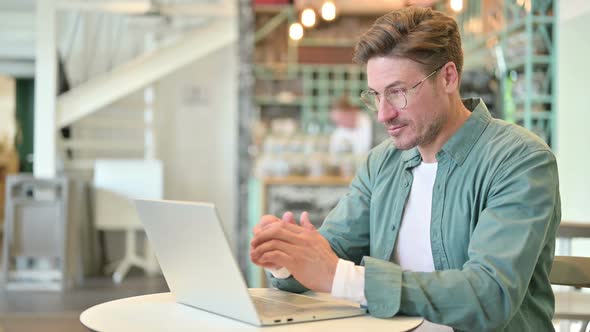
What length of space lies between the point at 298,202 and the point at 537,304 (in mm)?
4683

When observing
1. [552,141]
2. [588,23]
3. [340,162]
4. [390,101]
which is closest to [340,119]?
[340,162]

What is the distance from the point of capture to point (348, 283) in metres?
1.64

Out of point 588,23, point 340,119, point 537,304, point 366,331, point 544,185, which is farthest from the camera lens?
point 340,119

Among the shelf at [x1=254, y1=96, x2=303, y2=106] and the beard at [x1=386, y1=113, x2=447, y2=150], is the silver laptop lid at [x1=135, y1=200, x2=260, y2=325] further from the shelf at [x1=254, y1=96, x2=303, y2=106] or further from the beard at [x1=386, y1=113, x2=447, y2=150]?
the shelf at [x1=254, y1=96, x2=303, y2=106]

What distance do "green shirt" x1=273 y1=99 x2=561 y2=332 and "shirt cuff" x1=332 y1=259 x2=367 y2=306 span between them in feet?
0.06

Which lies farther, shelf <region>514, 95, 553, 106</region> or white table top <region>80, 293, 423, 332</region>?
shelf <region>514, 95, 553, 106</region>

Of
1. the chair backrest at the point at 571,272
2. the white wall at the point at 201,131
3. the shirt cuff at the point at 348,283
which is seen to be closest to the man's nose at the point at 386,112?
the shirt cuff at the point at 348,283

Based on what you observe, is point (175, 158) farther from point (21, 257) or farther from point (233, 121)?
point (21, 257)

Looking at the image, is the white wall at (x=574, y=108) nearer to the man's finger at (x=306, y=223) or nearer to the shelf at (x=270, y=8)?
the man's finger at (x=306, y=223)

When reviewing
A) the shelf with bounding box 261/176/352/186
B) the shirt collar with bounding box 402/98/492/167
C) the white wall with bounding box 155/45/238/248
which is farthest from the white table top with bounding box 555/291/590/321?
the white wall with bounding box 155/45/238/248

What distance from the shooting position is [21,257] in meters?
7.36

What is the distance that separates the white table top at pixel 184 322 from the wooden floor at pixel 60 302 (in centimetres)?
332

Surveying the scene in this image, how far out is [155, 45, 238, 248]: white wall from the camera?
10219 mm

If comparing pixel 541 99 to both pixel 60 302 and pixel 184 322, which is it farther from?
pixel 184 322
